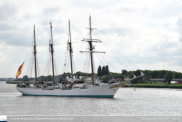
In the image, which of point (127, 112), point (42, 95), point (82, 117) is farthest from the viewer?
point (42, 95)

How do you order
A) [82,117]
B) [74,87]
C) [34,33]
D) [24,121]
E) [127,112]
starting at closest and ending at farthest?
[24,121] → [82,117] → [127,112] → [74,87] → [34,33]

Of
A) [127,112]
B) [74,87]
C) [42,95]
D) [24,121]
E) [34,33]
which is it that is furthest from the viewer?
[34,33]

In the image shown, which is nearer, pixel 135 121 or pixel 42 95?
pixel 135 121

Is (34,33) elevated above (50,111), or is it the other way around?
(34,33)

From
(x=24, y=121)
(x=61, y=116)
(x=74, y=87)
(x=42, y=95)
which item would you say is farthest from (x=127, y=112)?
(x=42, y=95)

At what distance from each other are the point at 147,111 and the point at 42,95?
164 feet

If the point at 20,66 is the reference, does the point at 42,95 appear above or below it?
below

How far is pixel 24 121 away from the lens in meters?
44.1

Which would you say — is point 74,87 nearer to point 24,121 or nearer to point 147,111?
point 147,111

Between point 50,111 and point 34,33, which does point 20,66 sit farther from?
point 50,111

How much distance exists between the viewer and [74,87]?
3462 inches

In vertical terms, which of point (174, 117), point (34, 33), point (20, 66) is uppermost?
point (34, 33)

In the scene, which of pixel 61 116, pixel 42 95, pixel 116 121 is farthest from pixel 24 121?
pixel 42 95

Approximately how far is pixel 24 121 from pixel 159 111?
2749 cm
